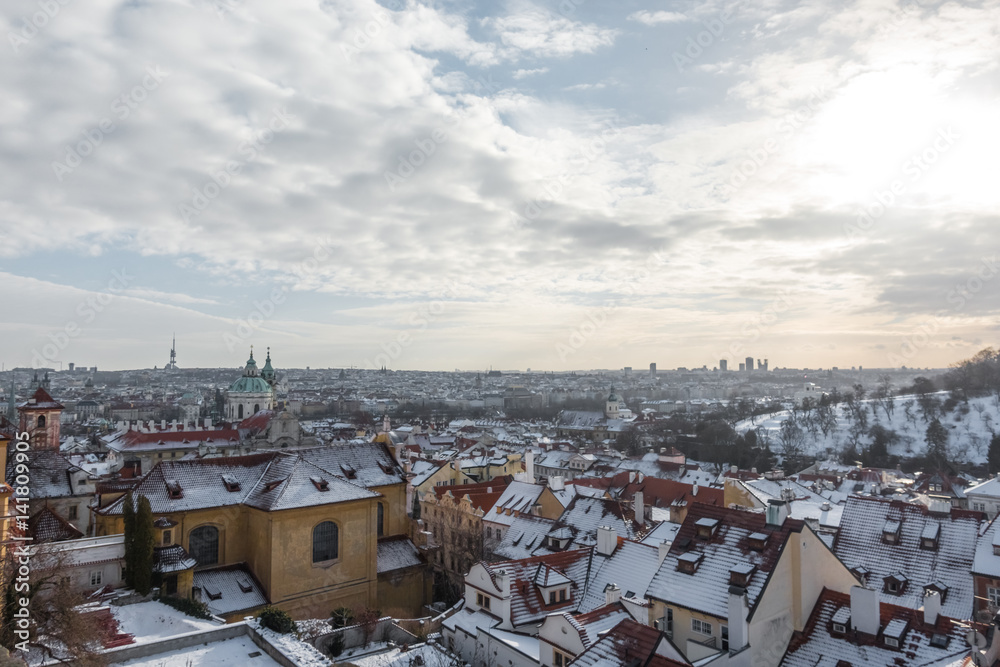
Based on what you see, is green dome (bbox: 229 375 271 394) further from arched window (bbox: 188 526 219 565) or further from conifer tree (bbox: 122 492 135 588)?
conifer tree (bbox: 122 492 135 588)

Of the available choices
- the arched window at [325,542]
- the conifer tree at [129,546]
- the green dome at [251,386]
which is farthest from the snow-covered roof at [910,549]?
the green dome at [251,386]

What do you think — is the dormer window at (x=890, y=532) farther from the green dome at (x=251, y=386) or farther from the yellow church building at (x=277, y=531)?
the green dome at (x=251, y=386)

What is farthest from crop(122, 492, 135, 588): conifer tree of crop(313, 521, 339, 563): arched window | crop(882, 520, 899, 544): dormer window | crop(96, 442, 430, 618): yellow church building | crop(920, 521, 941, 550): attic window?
crop(920, 521, 941, 550): attic window

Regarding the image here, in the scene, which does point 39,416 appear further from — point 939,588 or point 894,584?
point 939,588

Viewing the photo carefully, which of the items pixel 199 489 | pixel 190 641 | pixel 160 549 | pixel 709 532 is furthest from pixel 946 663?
pixel 199 489

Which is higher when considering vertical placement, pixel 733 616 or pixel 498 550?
pixel 733 616

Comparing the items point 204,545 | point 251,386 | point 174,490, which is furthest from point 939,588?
point 251,386

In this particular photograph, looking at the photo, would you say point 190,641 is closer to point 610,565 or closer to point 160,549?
point 160,549
